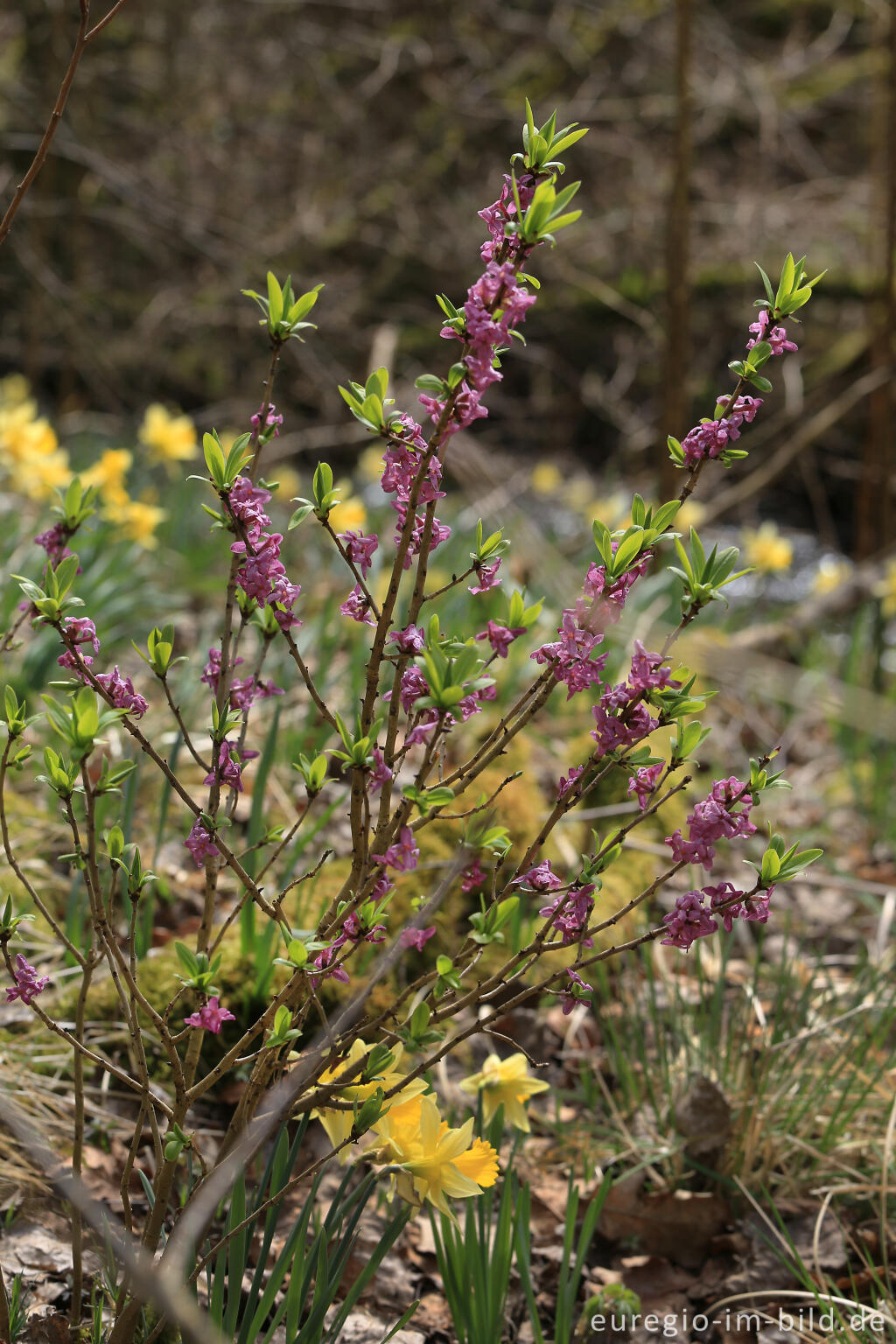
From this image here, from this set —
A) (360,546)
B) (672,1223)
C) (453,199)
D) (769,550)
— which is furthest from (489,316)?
(453,199)

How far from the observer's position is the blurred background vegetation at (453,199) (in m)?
8.01

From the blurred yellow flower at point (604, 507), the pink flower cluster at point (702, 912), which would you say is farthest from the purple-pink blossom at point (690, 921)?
the blurred yellow flower at point (604, 507)

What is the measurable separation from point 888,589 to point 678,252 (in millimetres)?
1511

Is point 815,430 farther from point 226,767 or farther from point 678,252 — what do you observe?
point 226,767

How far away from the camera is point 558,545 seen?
5.14 meters

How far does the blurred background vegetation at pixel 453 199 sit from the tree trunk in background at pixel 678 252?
2.98 m

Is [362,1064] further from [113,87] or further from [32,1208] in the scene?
[113,87]

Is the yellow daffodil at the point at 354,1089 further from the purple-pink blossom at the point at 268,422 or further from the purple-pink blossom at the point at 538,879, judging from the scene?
the purple-pink blossom at the point at 268,422

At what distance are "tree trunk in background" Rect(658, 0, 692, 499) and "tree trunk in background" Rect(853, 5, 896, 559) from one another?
0.75 metres

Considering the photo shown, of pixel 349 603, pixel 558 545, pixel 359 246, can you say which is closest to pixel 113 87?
pixel 359 246

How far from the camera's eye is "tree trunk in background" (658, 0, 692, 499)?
380 cm

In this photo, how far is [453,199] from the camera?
32.6 feet

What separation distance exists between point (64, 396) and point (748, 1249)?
5.98m

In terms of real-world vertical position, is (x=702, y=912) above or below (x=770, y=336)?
below
